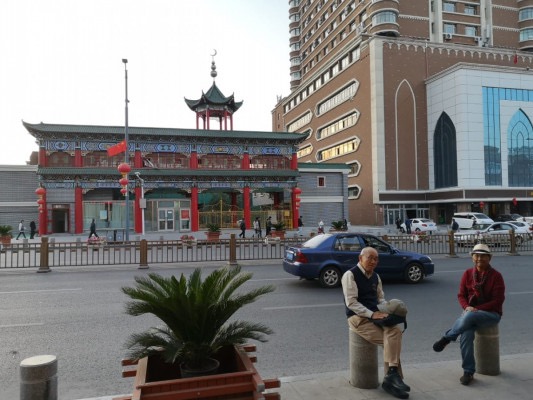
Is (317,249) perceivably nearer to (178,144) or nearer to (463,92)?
(178,144)

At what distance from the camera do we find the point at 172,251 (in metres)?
14.7

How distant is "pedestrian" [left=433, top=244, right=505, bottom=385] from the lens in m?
4.41

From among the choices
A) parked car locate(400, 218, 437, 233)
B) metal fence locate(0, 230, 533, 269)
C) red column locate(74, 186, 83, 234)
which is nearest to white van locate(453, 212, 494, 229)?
parked car locate(400, 218, 437, 233)

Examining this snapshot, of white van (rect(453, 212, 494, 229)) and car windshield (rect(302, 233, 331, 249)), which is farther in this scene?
white van (rect(453, 212, 494, 229))

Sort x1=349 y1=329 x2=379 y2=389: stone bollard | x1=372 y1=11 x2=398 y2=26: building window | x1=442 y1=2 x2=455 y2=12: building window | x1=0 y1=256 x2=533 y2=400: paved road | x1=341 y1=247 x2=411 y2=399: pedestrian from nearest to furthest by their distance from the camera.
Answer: x1=341 y1=247 x2=411 y2=399: pedestrian
x1=349 y1=329 x2=379 y2=389: stone bollard
x1=0 y1=256 x2=533 y2=400: paved road
x1=372 y1=11 x2=398 y2=26: building window
x1=442 y1=2 x2=455 y2=12: building window

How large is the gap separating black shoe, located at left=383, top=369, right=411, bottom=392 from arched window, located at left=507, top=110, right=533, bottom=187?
48.5 m

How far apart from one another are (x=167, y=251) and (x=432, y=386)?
465 inches

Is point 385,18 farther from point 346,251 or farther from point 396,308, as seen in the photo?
point 396,308

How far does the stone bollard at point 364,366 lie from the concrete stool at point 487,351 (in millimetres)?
1366

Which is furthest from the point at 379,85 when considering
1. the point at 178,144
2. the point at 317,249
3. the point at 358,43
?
the point at 317,249

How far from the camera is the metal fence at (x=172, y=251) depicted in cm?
1447

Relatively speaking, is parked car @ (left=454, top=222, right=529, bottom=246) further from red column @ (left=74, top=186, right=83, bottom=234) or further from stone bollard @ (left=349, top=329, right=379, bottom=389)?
red column @ (left=74, top=186, right=83, bottom=234)

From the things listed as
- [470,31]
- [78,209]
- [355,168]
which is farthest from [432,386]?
[470,31]

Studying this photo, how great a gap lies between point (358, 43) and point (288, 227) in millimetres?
28879
